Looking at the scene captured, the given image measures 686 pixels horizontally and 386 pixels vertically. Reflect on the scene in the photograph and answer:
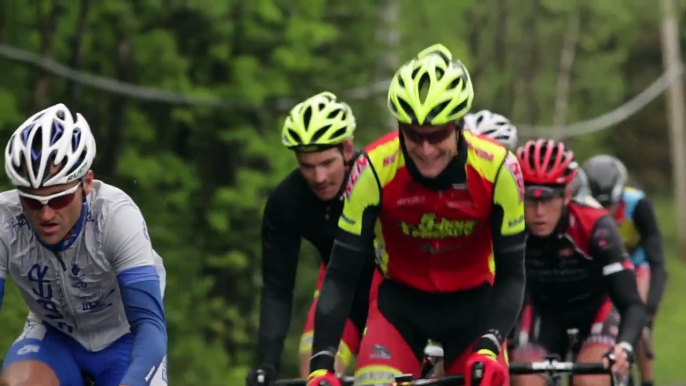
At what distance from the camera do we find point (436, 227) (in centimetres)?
612

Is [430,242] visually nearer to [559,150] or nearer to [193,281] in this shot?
[559,150]

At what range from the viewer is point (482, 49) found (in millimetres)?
26594

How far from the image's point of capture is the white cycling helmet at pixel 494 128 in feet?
29.7

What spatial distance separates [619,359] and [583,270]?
134cm

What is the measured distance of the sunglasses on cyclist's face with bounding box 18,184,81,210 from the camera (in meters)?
5.19

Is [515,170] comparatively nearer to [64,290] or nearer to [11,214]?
[64,290]

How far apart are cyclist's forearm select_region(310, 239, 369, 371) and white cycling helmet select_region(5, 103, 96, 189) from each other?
1.17 meters

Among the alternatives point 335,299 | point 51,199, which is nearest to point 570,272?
point 335,299

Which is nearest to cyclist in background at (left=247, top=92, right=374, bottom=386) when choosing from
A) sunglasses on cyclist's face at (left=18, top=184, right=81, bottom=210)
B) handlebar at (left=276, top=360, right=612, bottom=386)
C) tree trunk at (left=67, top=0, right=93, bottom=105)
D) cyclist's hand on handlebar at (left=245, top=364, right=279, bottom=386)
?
cyclist's hand on handlebar at (left=245, top=364, right=279, bottom=386)

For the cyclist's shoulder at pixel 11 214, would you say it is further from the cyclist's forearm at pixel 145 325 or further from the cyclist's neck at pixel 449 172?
the cyclist's neck at pixel 449 172

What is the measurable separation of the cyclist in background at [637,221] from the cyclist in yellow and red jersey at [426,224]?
4.02 meters

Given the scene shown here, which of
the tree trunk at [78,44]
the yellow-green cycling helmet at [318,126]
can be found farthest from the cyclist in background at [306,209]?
the tree trunk at [78,44]

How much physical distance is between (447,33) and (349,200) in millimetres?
15578

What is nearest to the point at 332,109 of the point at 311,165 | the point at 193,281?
the point at 311,165
